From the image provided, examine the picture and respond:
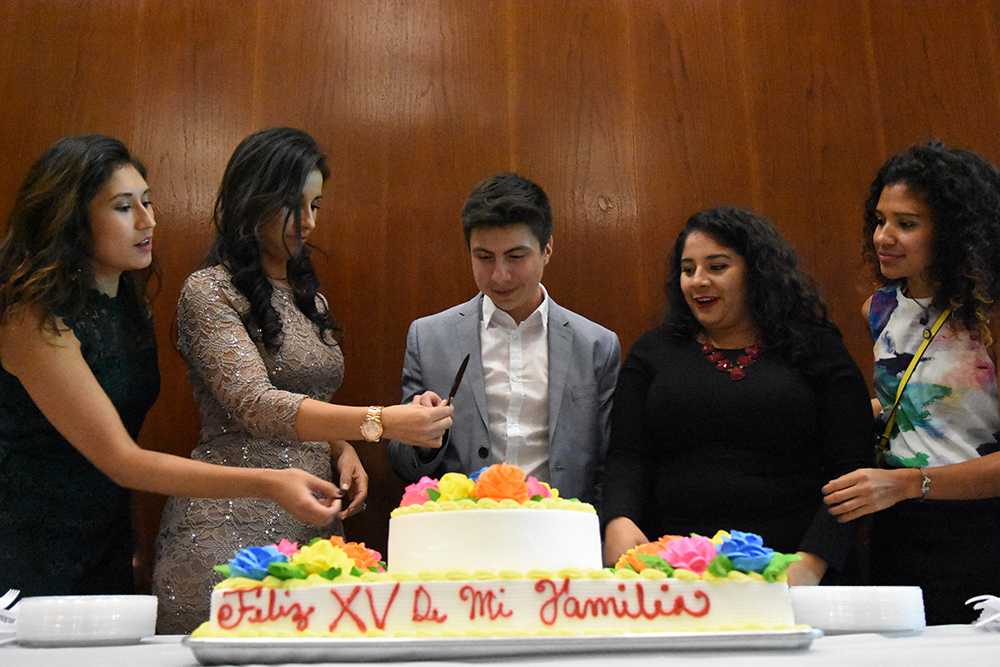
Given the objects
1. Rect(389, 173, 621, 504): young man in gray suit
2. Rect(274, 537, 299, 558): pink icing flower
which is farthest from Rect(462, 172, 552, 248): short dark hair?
Rect(274, 537, 299, 558): pink icing flower

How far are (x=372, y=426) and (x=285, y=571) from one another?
656mm

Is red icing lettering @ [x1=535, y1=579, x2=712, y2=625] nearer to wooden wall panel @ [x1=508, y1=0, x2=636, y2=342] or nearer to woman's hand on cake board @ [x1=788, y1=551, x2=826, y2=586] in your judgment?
woman's hand on cake board @ [x1=788, y1=551, x2=826, y2=586]

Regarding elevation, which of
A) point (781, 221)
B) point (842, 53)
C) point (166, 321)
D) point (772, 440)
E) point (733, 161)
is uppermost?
point (842, 53)

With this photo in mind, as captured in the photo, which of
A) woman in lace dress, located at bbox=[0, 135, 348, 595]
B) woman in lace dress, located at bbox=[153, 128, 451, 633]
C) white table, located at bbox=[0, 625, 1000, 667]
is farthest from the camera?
woman in lace dress, located at bbox=[153, 128, 451, 633]

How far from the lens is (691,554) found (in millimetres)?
1312

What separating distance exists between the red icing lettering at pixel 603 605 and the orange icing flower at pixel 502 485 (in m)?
0.22

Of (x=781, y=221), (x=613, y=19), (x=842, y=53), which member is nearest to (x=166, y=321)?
(x=613, y=19)

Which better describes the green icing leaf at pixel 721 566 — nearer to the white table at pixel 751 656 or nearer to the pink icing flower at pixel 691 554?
the pink icing flower at pixel 691 554

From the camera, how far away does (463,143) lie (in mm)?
3043

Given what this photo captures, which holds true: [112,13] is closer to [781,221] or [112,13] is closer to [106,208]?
[106,208]

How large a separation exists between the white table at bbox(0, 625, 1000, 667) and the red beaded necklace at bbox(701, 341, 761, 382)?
964mm

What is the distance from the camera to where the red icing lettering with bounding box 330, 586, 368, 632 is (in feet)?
3.95

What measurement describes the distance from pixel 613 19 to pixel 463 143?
2.11 feet

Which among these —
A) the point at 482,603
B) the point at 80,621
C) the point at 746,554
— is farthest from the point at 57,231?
the point at 746,554
